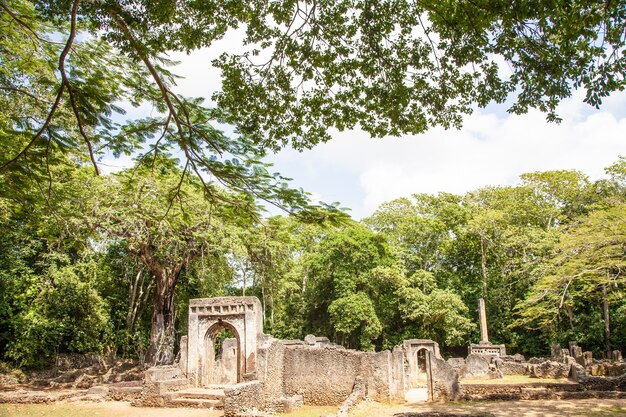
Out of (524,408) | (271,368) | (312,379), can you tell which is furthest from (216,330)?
(524,408)

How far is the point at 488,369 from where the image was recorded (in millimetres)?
24859

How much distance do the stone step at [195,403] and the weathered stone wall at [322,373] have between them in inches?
95.5

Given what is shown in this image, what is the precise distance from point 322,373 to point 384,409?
268cm

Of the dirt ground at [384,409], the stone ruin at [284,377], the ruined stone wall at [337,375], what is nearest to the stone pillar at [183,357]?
the stone ruin at [284,377]

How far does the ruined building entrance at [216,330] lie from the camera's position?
18.6 metres

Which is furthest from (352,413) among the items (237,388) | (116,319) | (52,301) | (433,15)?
(116,319)

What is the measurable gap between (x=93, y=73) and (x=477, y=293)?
3461 cm

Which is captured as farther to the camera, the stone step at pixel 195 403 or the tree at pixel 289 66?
the stone step at pixel 195 403

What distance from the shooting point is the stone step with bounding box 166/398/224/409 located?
14808 millimetres

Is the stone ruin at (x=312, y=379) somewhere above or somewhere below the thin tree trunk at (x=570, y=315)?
below

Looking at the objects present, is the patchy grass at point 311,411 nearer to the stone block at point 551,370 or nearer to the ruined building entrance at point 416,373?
the ruined building entrance at point 416,373

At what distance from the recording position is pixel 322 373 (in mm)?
15633

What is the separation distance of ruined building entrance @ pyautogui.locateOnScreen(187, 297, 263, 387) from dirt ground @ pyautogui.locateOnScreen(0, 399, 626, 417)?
375 centimetres

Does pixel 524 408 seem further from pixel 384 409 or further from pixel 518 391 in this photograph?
pixel 384 409
